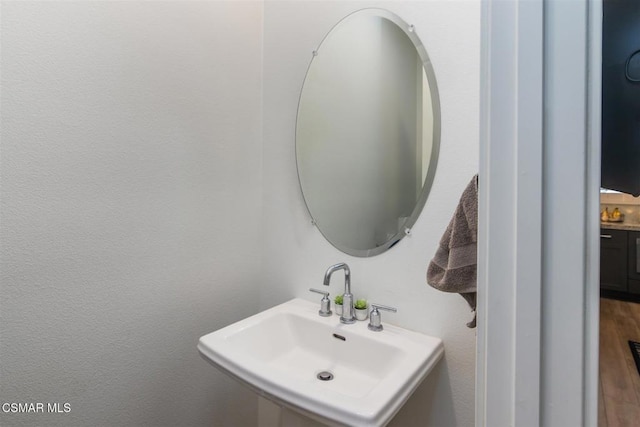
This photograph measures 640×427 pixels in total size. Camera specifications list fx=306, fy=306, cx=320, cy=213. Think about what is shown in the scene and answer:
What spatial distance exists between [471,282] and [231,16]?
1265 mm

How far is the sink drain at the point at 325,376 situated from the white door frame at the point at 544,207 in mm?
688

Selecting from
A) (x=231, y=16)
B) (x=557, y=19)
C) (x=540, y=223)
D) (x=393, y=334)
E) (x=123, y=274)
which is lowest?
(x=393, y=334)

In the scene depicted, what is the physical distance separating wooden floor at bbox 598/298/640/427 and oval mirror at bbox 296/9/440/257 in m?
0.65

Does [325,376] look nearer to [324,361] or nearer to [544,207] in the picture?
[324,361]

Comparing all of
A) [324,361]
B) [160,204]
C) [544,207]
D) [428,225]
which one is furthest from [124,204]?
[544,207]

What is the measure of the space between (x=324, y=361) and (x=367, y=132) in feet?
2.55

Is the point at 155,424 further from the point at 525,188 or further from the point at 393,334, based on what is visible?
the point at 525,188

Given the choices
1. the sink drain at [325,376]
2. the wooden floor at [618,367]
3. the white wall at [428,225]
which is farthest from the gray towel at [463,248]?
the sink drain at [325,376]

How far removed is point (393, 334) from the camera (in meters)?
0.92

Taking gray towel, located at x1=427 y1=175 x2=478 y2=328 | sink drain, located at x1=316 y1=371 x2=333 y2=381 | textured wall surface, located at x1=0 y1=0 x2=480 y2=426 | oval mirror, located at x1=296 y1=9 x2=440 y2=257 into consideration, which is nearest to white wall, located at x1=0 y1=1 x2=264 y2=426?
textured wall surface, located at x1=0 y1=0 x2=480 y2=426

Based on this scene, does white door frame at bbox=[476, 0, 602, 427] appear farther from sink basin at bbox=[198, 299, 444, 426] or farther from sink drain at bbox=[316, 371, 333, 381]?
sink drain at bbox=[316, 371, 333, 381]

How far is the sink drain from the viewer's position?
914 mm

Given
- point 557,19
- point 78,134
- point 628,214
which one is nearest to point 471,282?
point 628,214

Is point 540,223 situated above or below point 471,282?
above
